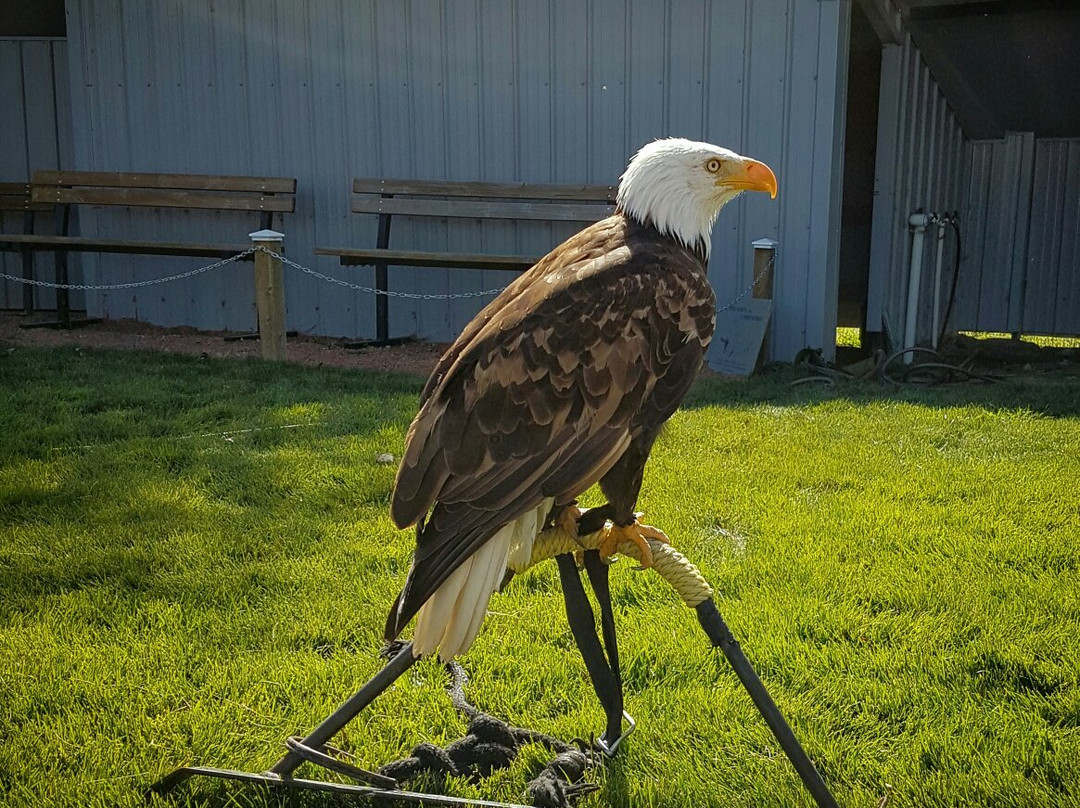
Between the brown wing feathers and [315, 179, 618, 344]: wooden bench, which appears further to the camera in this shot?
[315, 179, 618, 344]: wooden bench

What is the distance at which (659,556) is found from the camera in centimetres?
231

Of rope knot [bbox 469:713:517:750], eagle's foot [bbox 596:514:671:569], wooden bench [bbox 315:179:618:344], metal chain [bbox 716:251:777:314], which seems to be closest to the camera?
eagle's foot [bbox 596:514:671:569]

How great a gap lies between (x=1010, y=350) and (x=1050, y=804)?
8183 millimetres

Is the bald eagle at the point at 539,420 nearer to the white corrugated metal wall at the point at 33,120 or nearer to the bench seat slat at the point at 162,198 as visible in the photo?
the bench seat slat at the point at 162,198

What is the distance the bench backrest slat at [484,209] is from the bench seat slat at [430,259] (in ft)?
1.20

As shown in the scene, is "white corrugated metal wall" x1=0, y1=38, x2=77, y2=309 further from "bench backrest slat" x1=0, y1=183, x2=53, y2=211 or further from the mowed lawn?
the mowed lawn

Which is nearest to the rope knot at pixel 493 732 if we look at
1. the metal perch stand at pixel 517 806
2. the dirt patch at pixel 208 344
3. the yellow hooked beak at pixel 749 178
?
the metal perch stand at pixel 517 806

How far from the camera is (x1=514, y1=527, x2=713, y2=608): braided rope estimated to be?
226 cm

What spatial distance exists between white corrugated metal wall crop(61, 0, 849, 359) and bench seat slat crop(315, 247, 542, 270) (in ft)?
1.82

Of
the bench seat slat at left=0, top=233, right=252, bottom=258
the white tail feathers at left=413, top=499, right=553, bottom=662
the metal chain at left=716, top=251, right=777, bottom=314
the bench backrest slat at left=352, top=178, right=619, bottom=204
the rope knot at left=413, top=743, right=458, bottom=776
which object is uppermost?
the bench backrest slat at left=352, top=178, right=619, bottom=204

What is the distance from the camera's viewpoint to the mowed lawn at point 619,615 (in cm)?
260

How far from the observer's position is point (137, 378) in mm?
6824

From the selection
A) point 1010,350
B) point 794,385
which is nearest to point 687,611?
point 794,385

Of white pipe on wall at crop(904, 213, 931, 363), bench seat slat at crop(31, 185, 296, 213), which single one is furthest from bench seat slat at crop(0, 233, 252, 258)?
white pipe on wall at crop(904, 213, 931, 363)
